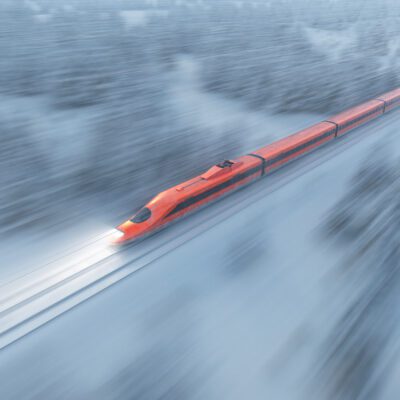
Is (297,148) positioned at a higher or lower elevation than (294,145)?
lower

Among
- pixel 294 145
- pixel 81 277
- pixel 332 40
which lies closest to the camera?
pixel 81 277

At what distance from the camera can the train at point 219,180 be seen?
40.1 ft

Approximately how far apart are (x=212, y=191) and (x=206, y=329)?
205 inches

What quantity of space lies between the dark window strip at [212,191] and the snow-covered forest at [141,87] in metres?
2.01

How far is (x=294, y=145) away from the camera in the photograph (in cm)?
1675

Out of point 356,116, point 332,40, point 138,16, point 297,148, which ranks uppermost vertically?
point 138,16

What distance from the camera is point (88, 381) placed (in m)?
8.42

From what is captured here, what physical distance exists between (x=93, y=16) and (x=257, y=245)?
3683 cm

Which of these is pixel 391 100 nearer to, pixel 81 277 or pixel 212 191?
pixel 212 191

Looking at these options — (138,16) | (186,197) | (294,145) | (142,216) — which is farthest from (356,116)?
(138,16)

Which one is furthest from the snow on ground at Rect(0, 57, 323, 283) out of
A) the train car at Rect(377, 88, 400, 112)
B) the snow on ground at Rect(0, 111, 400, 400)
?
the train car at Rect(377, 88, 400, 112)

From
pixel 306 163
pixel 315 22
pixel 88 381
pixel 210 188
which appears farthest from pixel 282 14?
pixel 88 381

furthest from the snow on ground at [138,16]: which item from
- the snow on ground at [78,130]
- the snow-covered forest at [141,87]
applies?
the snow on ground at [78,130]

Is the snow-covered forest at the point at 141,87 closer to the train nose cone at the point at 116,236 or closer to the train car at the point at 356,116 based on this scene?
the train nose cone at the point at 116,236
